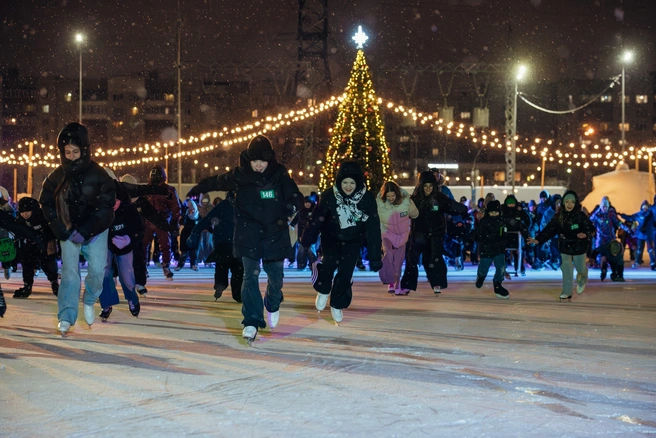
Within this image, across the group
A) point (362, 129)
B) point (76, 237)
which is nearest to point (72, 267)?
point (76, 237)

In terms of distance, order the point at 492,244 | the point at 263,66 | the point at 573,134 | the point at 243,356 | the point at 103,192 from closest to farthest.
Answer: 1. the point at 243,356
2. the point at 103,192
3. the point at 492,244
4. the point at 263,66
5. the point at 573,134

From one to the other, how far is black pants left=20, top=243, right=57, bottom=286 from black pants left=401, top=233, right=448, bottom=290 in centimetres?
460

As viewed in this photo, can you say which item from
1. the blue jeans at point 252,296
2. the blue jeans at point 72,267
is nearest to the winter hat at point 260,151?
the blue jeans at point 252,296

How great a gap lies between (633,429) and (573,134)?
10340 centimetres

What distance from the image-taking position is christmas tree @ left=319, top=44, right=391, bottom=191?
27.6m

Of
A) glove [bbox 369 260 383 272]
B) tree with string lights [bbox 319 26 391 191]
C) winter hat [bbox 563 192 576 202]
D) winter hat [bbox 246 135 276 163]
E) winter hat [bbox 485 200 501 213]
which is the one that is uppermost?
tree with string lights [bbox 319 26 391 191]

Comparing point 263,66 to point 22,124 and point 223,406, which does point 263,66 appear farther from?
point 22,124

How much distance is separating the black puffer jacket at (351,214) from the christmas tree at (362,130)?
1788cm

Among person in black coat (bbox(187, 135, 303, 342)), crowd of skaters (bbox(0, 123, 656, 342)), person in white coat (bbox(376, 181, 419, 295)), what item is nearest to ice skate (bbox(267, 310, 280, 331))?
crowd of skaters (bbox(0, 123, 656, 342))

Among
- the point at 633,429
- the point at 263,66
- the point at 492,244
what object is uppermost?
the point at 263,66

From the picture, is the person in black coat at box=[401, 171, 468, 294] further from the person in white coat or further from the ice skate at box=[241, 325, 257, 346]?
the ice skate at box=[241, 325, 257, 346]

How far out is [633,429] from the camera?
4.76 m

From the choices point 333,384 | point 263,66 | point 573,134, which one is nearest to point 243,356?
point 333,384

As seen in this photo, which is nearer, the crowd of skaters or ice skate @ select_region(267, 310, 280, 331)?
the crowd of skaters
